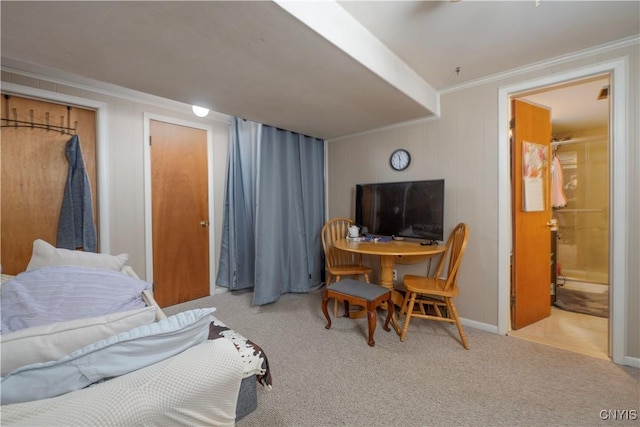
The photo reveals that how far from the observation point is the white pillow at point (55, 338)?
2.30ft

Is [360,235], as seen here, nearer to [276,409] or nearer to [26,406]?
[276,409]

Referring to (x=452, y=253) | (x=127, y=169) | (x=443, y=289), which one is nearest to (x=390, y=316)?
(x=443, y=289)

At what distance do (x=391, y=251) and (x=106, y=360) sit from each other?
190 cm

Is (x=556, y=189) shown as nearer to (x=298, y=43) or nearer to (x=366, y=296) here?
(x=366, y=296)

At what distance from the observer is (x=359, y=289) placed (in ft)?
7.39

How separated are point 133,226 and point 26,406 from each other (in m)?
2.59

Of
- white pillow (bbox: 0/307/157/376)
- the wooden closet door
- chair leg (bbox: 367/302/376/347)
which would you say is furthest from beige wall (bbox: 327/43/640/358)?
the wooden closet door

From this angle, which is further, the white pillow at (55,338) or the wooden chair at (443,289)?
the wooden chair at (443,289)

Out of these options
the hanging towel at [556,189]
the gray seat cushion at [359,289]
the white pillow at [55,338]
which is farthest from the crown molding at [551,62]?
the white pillow at [55,338]

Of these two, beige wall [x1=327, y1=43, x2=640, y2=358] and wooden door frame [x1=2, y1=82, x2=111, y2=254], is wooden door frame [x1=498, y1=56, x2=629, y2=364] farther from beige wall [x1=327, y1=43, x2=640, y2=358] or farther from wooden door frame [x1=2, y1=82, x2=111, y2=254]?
wooden door frame [x1=2, y1=82, x2=111, y2=254]

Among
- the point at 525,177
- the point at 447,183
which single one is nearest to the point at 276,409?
the point at 447,183

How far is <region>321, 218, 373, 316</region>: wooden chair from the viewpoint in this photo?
9.39 ft

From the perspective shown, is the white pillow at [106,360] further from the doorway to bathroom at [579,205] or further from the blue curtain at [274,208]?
the doorway to bathroom at [579,205]

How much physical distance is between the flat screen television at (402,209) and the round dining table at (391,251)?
0.49 ft
